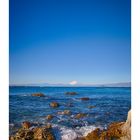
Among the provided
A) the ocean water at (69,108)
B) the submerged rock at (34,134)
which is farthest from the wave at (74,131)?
the submerged rock at (34,134)

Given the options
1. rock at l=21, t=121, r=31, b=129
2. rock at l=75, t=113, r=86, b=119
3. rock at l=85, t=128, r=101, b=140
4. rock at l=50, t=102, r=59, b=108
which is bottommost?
rock at l=85, t=128, r=101, b=140

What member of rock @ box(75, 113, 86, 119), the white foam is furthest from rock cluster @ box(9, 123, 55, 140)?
rock @ box(75, 113, 86, 119)

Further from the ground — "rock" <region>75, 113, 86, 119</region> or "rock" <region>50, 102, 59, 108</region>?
"rock" <region>50, 102, 59, 108</region>

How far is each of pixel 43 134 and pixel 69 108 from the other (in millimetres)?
370

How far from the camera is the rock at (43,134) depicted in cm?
317

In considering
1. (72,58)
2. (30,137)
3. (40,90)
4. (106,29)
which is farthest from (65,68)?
(30,137)

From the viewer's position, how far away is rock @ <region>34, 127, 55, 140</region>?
317 cm

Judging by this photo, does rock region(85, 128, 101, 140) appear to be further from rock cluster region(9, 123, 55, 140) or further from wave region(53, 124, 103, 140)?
rock cluster region(9, 123, 55, 140)

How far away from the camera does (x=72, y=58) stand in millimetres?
3318

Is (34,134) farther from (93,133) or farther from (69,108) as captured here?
(93,133)

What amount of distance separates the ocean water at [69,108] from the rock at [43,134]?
0.05 m

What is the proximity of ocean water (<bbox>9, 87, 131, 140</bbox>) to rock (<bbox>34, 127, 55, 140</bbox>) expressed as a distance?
0.05 meters
